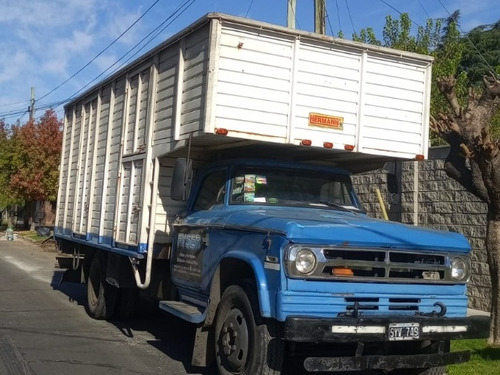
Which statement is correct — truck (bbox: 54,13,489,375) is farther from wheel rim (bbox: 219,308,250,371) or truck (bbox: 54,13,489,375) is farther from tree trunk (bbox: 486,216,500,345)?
tree trunk (bbox: 486,216,500,345)

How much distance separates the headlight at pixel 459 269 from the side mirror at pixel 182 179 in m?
2.69

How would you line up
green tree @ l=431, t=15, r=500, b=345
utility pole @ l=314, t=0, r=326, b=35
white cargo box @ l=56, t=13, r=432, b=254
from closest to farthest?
white cargo box @ l=56, t=13, r=432, b=254, green tree @ l=431, t=15, r=500, b=345, utility pole @ l=314, t=0, r=326, b=35

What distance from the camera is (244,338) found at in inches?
220

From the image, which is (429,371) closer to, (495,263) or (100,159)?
(495,263)

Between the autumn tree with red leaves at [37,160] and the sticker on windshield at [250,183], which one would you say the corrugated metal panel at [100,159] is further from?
the autumn tree with red leaves at [37,160]

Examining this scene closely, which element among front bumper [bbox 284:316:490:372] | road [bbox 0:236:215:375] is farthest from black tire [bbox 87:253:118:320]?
front bumper [bbox 284:316:490:372]

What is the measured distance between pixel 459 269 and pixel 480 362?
6.29 ft

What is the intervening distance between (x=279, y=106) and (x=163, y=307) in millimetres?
2493

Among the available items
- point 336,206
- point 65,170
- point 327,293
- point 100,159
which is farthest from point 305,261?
point 65,170

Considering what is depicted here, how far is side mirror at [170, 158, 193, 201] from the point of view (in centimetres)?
678

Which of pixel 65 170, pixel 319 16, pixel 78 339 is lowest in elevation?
pixel 78 339

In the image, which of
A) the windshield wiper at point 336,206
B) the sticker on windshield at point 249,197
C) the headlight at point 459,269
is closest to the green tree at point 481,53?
the windshield wiper at point 336,206

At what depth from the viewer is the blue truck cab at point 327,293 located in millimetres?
5117

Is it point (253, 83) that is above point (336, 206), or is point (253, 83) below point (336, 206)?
above
